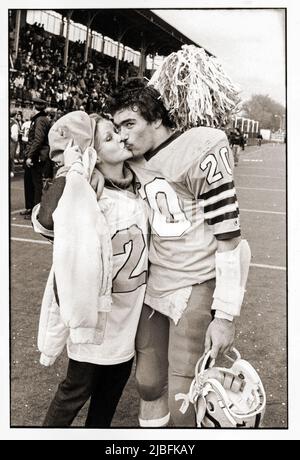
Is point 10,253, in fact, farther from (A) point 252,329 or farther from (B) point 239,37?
(B) point 239,37

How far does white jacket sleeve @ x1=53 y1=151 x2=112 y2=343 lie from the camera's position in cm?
123

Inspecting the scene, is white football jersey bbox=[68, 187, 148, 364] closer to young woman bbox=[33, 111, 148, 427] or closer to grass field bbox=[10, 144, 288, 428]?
young woman bbox=[33, 111, 148, 427]

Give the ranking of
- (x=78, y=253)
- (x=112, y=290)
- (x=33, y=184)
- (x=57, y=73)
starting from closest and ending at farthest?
(x=78, y=253)
(x=112, y=290)
(x=33, y=184)
(x=57, y=73)

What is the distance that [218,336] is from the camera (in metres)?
1.34

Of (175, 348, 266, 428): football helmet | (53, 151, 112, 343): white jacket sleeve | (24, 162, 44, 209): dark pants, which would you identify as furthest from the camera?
(24, 162, 44, 209): dark pants

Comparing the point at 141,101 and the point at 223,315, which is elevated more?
the point at 141,101

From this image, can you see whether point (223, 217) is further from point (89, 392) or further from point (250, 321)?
point (89, 392)

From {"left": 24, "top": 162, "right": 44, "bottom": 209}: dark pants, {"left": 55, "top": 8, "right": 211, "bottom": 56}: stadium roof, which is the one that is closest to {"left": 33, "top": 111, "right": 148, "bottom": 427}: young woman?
{"left": 24, "top": 162, "right": 44, "bottom": 209}: dark pants

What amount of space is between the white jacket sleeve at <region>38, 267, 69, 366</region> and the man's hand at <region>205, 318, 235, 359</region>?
387 mm

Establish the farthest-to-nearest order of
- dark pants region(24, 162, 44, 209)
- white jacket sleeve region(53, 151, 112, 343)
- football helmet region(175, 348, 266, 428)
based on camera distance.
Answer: dark pants region(24, 162, 44, 209), football helmet region(175, 348, 266, 428), white jacket sleeve region(53, 151, 112, 343)

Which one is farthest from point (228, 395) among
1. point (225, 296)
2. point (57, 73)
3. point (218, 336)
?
point (57, 73)

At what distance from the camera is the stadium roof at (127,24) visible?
148cm

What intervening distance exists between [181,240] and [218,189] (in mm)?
174
